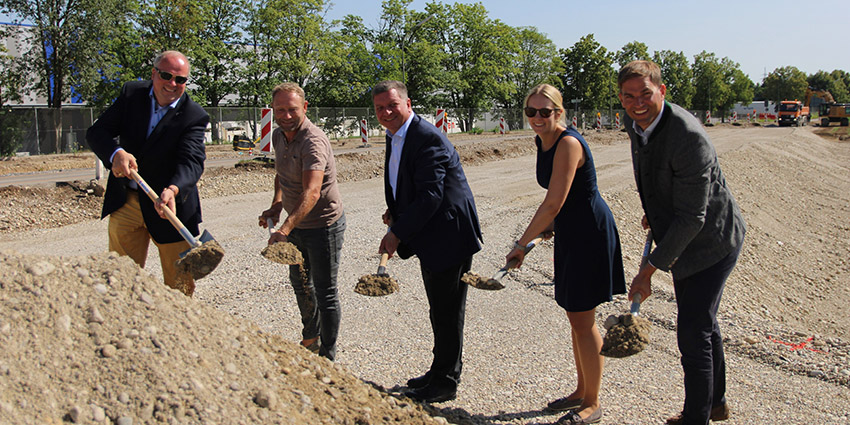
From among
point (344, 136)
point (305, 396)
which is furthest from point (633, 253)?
point (344, 136)

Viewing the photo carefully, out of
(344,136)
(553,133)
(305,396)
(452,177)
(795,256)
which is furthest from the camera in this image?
(344,136)

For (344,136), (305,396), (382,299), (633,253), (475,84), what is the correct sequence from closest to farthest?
(305,396) < (382,299) < (633,253) < (344,136) < (475,84)

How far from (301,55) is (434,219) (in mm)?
36231

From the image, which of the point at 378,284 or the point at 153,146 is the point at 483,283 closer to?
the point at 378,284

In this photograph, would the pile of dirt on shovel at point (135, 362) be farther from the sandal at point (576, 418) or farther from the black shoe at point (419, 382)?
the sandal at point (576, 418)

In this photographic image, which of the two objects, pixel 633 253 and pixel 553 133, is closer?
pixel 553 133

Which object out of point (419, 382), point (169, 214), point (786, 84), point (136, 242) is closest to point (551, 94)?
point (419, 382)

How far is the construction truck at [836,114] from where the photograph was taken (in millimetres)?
52719

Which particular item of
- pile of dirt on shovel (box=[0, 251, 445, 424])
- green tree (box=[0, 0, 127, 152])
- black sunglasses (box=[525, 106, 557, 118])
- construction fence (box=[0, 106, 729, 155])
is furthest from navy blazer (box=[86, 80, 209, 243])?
green tree (box=[0, 0, 127, 152])

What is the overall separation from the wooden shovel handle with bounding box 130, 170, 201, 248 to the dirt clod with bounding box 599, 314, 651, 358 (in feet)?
7.80

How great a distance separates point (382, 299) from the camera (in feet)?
18.0

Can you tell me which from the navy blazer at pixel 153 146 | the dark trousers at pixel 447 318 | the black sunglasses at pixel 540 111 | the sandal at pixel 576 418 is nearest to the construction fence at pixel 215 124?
the navy blazer at pixel 153 146

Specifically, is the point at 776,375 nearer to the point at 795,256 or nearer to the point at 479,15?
the point at 795,256

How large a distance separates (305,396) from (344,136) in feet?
113
